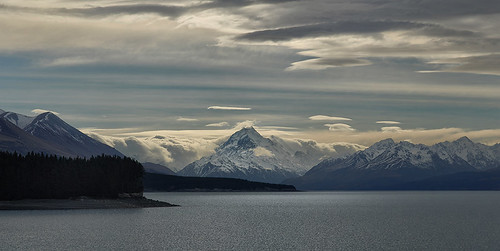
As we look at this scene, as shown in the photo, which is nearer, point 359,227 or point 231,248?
point 231,248

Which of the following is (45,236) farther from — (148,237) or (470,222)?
(470,222)

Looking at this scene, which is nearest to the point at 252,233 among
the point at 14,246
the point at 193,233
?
the point at 193,233

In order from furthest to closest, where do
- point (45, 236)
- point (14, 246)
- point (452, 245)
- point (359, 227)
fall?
point (359, 227) → point (45, 236) → point (452, 245) → point (14, 246)

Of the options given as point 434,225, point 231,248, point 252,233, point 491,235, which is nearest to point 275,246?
point 231,248

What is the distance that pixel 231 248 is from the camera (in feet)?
341

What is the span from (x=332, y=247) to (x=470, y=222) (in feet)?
239

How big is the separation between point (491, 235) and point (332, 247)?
128 ft

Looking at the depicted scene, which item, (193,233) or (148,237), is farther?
(193,233)

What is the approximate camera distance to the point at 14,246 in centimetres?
10094

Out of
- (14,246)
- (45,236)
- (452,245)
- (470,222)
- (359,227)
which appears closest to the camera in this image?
(14,246)

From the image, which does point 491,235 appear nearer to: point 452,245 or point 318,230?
point 452,245

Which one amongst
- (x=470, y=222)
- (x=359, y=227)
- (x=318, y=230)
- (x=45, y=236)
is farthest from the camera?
(x=470, y=222)

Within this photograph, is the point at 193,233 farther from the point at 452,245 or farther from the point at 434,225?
the point at 434,225

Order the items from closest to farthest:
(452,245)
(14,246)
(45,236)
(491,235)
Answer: (14,246)
(452,245)
(45,236)
(491,235)
